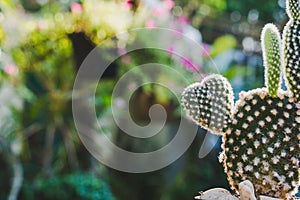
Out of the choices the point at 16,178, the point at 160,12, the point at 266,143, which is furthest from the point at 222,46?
the point at 266,143

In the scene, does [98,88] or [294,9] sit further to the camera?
[98,88]

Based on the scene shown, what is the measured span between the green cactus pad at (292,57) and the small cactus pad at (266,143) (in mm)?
33

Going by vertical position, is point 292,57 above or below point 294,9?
below

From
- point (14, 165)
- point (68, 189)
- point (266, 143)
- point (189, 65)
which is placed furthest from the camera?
point (14, 165)

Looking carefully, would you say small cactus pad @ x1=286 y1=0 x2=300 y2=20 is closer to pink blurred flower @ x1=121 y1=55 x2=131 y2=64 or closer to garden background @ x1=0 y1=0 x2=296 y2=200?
garden background @ x1=0 y1=0 x2=296 y2=200

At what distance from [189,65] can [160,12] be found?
44 cm

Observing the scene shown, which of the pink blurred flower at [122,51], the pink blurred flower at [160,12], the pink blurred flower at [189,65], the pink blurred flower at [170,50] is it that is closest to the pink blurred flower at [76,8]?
the pink blurred flower at [122,51]

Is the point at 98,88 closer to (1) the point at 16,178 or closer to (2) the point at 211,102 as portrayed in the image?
(1) the point at 16,178

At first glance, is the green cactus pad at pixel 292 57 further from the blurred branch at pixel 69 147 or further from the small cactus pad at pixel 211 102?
the blurred branch at pixel 69 147

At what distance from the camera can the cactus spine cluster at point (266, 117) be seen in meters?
1.60

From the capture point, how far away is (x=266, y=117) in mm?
1613

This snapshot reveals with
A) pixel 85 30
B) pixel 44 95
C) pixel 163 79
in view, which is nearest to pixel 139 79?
pixel 163 79

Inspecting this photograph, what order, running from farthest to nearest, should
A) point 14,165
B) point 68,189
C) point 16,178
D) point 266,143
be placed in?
point 14,165
point 16,178
point 68,189
point 266,143

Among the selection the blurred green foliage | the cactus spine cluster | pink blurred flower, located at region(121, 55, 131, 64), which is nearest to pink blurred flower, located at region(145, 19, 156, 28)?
pink blurred flower, located at region(121, 55, 131, 64)
